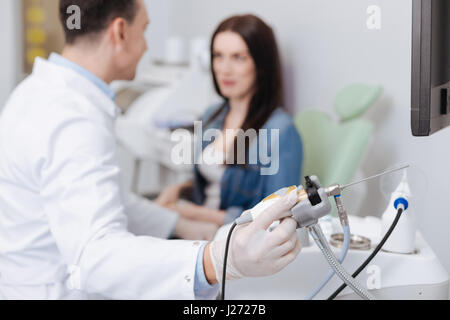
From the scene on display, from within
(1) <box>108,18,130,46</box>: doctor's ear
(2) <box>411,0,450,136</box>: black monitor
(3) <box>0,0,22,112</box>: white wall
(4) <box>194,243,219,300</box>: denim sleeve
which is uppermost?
(3) <box>0,0,22,112</box>: white wall

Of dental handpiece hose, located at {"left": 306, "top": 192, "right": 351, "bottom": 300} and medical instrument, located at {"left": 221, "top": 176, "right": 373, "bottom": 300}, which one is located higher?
medical instrument, located at {"left": 221, "top": 176, "right": 373, "bottom": 300}

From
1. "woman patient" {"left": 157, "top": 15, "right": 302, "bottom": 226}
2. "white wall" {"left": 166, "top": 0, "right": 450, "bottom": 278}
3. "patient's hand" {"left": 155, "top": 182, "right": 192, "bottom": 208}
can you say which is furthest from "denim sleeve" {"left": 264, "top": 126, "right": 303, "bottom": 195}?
"patient's hand" {"left": 155, "top": 182, "right": 192, "bottom": 208}

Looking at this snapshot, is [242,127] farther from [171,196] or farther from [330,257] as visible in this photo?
[330,257]

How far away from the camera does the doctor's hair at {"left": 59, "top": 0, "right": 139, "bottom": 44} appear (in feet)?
2.65

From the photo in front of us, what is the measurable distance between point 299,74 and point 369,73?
46cm

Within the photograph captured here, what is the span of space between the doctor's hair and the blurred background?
0.20m

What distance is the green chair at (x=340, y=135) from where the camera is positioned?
112cm

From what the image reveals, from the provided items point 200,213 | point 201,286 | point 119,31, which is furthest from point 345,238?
point 200,213

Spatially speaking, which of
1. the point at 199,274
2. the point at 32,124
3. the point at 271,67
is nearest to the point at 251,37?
the point at 271,67

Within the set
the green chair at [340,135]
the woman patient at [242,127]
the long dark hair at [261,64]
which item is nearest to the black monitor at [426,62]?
the green chair at [340,135]

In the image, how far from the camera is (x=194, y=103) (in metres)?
2.03

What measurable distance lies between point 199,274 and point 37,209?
0.35 metres

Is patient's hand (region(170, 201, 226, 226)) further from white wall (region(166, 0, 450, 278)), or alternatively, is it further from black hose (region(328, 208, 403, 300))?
black hose (region(328, 208, 403, 300))
